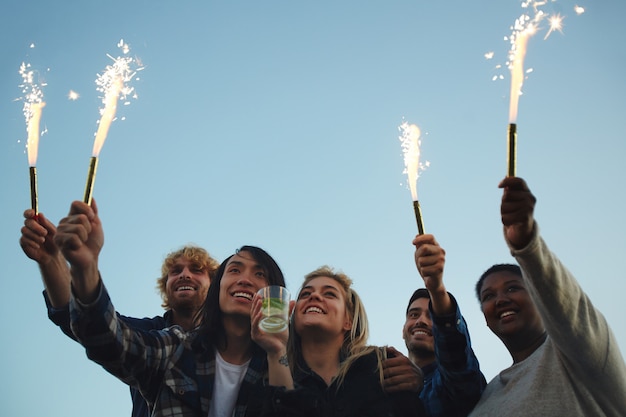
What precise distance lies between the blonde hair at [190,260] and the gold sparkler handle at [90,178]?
10.2 feet

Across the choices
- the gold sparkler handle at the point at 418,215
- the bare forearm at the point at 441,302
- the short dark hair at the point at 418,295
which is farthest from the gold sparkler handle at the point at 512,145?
the short dark hair at the point at 418,295

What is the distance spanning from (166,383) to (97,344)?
625 mm

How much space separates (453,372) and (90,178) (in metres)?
2.84

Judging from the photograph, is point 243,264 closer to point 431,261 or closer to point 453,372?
point 431,261

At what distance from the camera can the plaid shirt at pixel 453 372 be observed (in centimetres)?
437

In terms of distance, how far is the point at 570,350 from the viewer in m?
3.80

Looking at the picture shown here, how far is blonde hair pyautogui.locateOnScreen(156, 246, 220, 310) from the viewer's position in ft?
23.4

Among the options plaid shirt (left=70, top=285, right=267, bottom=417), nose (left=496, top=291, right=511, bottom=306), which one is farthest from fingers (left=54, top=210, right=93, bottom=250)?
nose (left=496, top=291, right=511, bottom=306)

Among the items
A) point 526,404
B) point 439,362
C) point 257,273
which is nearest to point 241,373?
point 257,273

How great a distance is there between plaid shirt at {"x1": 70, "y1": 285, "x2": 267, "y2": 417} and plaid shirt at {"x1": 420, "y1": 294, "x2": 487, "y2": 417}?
1.29 meters

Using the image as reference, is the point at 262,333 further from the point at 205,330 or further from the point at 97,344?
the point at 97,344

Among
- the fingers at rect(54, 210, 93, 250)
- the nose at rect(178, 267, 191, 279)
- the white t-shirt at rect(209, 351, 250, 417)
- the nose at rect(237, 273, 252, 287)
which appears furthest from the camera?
the nose at rect(178, 267, 191, 279)

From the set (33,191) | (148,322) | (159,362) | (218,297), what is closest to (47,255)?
(33,191)

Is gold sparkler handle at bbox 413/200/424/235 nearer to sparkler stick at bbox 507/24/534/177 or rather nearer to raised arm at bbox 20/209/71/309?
sparkler stick at bbox 507/24/534/177
